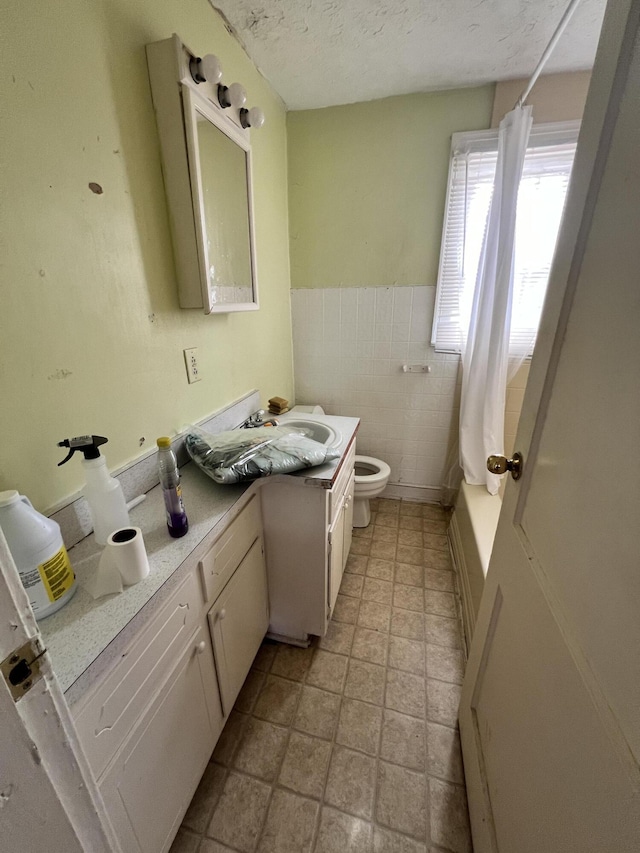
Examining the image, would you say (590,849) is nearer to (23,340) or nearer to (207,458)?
(207,458)

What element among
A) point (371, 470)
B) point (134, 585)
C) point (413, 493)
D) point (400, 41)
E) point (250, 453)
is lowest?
point (413, 493)

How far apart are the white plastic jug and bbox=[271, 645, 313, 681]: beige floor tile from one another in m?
0.97

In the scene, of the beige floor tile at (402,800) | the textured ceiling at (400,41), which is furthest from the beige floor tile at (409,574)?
the textured ceiling at (400,41)

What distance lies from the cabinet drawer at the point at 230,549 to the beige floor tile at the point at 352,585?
2.39 feet

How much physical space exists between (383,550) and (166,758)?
1.38 metres

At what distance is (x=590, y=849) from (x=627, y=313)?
0.72m

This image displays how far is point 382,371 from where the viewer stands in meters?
2.14

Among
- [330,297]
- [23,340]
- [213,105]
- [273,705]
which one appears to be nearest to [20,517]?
[23,340]

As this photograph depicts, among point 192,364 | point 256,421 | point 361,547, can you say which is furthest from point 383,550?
point 192,364

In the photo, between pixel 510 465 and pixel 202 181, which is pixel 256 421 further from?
pixel 510 465

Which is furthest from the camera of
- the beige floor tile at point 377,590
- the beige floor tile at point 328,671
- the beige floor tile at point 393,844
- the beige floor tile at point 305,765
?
the beige floor tile at point 377,590

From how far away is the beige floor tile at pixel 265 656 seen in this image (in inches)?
52.1

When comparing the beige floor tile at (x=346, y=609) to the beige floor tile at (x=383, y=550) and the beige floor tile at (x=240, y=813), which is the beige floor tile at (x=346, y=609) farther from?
the beige floor tile at (x=240, y=813)

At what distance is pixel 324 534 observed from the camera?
1171 mm
